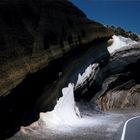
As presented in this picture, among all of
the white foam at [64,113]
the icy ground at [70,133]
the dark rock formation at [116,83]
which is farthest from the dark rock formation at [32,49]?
the dark rock formation at [116,83]

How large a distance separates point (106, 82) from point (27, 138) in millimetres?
22644

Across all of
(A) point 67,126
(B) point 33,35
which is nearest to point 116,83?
(A) point 67,126

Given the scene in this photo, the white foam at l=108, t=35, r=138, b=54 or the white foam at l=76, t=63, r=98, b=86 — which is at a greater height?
the white foam at l=108, t=35, r=138, b=54

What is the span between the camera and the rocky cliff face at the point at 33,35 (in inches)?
734

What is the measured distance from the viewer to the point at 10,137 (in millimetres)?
19609

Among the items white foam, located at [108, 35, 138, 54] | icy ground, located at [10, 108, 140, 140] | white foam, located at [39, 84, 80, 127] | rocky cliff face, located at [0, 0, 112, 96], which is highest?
white foam, located at [108, 35, 138, 54]

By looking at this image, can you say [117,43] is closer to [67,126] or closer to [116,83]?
[116,83]

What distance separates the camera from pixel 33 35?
20.7 metres

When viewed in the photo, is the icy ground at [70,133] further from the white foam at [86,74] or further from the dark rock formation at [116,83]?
the dark rock formation at [116,83]

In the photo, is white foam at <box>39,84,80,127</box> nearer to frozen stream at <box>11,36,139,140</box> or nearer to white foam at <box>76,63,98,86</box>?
frozen stream at <box>11,36,139,140</box>

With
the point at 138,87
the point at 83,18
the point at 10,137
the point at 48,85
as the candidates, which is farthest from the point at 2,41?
the point at 138,87

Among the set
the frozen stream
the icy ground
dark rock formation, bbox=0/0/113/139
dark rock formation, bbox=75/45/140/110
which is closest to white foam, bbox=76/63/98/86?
the frozen stream

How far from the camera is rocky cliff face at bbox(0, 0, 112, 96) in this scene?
61.2ft

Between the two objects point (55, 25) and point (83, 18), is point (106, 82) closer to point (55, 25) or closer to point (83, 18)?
point (83, 18)
